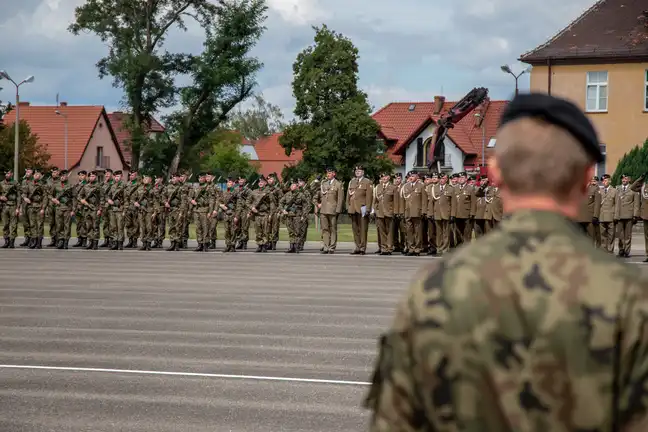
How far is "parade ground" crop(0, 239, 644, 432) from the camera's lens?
360 inches

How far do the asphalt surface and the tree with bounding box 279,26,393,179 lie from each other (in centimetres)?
4338

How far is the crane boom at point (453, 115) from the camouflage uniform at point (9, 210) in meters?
18.3

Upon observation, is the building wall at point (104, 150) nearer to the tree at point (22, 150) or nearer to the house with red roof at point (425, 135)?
the tree at point (22, 150)

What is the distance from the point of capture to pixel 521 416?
9.27ft

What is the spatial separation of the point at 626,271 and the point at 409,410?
0.60 m

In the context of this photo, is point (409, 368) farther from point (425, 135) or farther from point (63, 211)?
point (425, 135)

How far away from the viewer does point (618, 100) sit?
191 feet

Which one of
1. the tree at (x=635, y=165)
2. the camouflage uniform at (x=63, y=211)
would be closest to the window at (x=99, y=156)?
the tree at (x=635, y=165)

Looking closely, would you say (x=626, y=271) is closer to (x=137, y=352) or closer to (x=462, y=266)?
(x=462, y=266)

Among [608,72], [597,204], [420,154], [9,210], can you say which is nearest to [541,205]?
[597,204]

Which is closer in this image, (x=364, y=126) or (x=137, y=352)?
(x=137, y=352)

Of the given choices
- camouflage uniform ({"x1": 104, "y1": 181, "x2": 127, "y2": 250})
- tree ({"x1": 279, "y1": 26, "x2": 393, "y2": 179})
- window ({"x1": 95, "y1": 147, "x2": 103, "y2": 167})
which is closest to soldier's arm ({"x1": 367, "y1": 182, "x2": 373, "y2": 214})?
camouflage uniform ({"x1": 104, "y1": 181, "x2": 127, "y2": 250})

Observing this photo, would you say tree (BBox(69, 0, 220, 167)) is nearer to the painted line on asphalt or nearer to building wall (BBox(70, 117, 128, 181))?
building wall (BBox(70, 117, 128, 181))

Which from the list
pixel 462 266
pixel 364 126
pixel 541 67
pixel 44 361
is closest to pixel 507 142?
pixel 462 266
